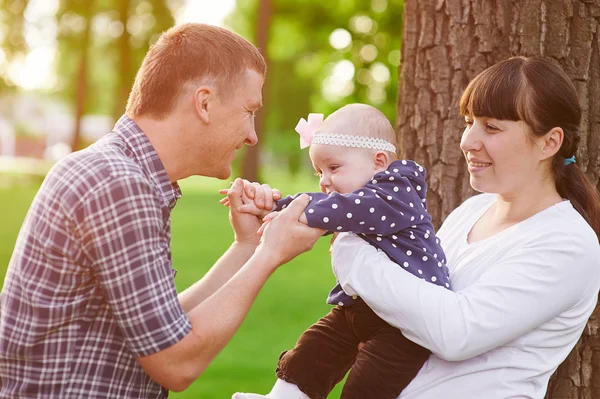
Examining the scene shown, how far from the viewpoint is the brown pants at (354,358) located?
9.43ft

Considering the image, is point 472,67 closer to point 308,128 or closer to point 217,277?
point 308,128

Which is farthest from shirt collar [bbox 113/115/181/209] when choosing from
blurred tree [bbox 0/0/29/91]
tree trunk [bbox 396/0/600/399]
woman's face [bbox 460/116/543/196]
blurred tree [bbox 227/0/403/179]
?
blurred tree [bbox 0/0/29/91]

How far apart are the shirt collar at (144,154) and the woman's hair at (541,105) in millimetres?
1165

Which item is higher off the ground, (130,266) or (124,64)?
(130,266)

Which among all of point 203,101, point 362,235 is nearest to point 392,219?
point 362,235

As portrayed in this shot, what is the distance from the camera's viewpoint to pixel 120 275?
2.47 m

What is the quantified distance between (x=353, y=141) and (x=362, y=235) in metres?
0.38

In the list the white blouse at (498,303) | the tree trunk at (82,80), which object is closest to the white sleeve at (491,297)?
the white blouse at (498,303)

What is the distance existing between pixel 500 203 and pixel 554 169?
9.5 inches

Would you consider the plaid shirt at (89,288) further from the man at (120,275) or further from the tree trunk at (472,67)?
the tree trunk at (472,67)

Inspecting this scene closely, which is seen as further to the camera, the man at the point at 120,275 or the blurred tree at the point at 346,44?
the blurred tree at the point at 346,44

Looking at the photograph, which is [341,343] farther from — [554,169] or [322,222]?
[554,169]

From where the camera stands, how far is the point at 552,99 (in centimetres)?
289

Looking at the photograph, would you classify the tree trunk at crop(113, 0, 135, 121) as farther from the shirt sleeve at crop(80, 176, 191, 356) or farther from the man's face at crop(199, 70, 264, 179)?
the shirt sleeve at crop(80, 176, 191, 356)
